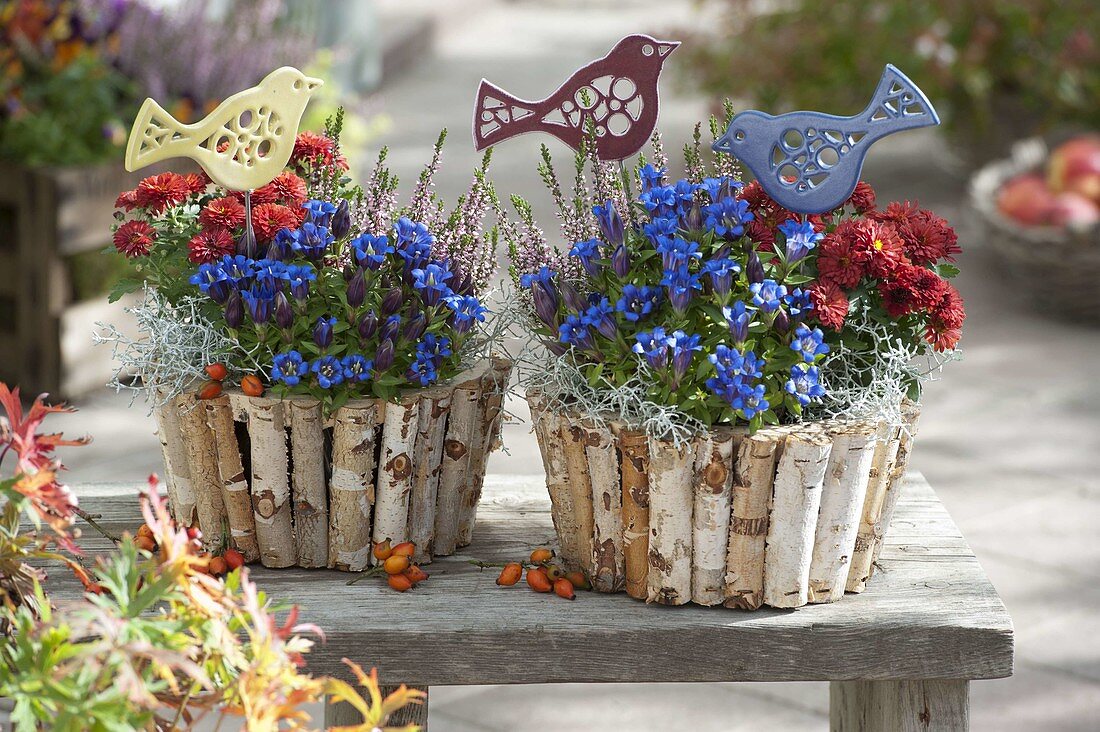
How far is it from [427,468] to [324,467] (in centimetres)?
11

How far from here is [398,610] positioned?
1.45m

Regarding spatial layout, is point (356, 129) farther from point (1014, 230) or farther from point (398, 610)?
point (398, 610)

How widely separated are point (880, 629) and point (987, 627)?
109 millimetres

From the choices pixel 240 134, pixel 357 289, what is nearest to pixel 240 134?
pixel 240 134

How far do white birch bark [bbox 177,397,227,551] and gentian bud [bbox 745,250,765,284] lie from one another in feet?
1.96

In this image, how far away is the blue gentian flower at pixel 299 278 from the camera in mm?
1438

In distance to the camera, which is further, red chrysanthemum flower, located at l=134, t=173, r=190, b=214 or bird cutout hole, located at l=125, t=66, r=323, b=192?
red chrysanthemum flower, located at l=134, t=173, r=190, b=214

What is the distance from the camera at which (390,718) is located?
62.8 inches

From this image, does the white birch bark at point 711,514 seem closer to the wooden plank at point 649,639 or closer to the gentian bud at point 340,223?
the wooden plank at point 649,639

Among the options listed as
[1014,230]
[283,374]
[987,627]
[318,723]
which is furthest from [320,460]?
[1014,230]

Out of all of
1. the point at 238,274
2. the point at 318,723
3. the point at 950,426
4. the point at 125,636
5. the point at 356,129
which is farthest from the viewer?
the point at 356,129

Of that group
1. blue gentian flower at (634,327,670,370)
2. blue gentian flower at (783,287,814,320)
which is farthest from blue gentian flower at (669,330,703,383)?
blue gentian flower at (783,287,814,320)

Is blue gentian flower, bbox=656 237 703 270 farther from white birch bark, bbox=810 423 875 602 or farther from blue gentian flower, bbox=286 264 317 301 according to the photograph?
blue gentian flower, bbox=286 264 317 301

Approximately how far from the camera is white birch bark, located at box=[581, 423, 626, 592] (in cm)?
142
